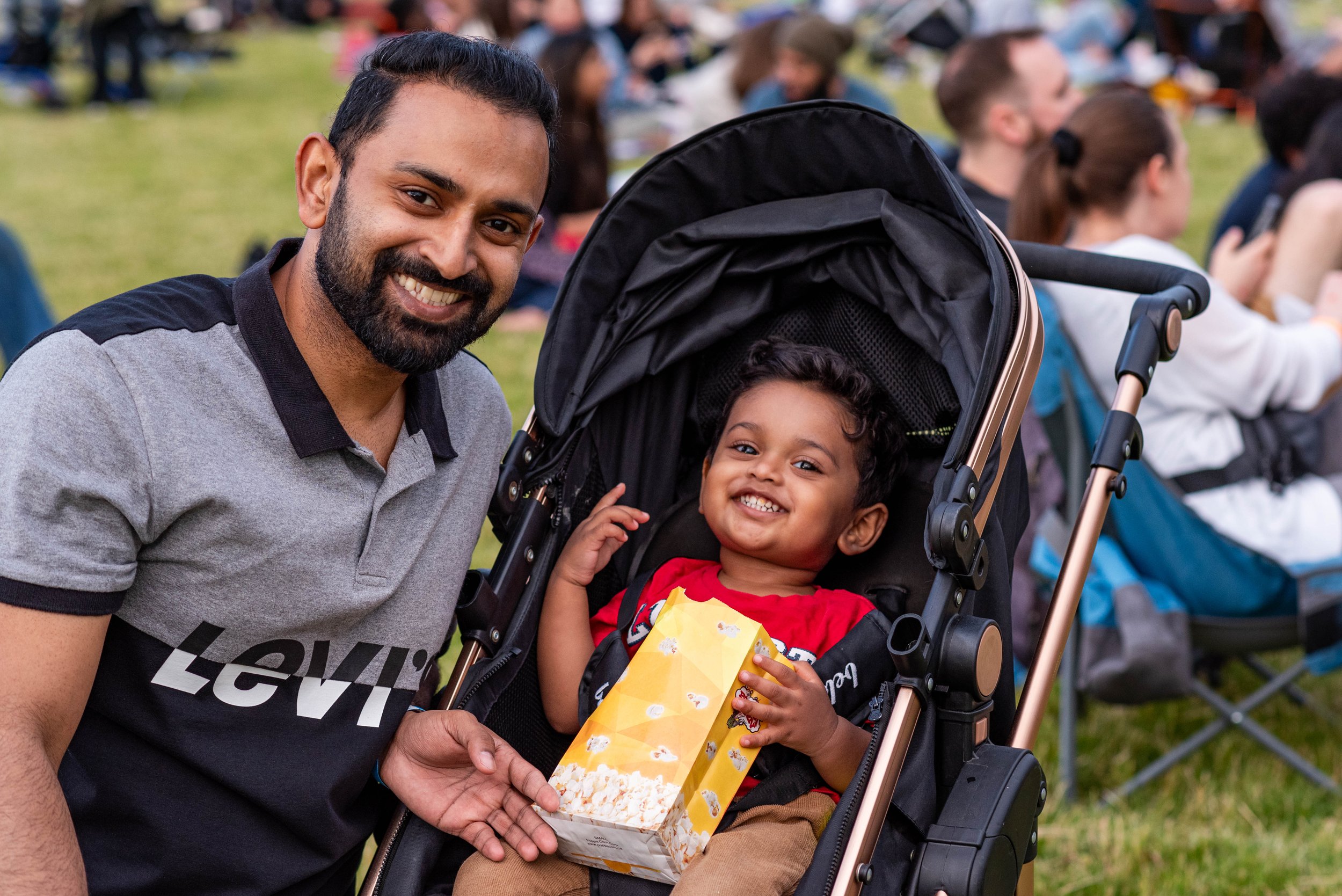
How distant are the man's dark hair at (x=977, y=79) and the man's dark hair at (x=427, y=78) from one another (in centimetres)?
327

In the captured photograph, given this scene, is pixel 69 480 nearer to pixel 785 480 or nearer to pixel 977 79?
pixel 785 480

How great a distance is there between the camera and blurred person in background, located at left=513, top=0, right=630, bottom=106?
1110 centimetres

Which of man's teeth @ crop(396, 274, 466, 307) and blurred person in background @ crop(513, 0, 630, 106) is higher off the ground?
man's teeth @ crop(396, 274, 466, 307)

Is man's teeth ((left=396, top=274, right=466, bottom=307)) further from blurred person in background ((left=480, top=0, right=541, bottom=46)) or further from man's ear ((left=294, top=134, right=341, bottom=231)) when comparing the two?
blurred person in background ((left=480, top=0, right=541, bottom=46))

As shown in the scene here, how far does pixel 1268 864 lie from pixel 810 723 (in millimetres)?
1692

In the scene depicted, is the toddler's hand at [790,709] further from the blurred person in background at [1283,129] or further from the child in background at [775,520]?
the blurred person in background at [1283,129]

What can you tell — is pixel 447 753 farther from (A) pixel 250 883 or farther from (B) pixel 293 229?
(B) pixel 293 229

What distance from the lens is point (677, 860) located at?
6.78 ft

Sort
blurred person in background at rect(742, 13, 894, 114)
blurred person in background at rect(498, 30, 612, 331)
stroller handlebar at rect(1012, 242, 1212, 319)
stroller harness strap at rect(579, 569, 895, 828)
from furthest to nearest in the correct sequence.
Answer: blurred person in background at rect(742, 13, 894, 114)
blurred person in background at rect(498, 30, 612, 331)
stroller handlebar at rect(1012, 242, 1212, 319)
stroller harness strap at rect(579, 569, 895, 828)

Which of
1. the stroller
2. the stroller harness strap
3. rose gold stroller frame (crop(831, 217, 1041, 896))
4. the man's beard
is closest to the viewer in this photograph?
rose gold stroller frame (crop(831, 217, 1041, 896))

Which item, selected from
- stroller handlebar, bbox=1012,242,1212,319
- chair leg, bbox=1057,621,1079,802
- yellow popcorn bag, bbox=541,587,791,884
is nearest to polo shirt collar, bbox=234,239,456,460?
yellow popcorn bag, bbox=541,587,791,884

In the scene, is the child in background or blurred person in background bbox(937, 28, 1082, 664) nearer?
the child in background

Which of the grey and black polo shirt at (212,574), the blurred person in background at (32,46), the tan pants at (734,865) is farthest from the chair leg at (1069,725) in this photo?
the blurred person in background at (32,46)

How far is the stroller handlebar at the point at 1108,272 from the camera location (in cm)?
265
